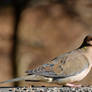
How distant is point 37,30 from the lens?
1312cm

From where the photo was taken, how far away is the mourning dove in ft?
24.5

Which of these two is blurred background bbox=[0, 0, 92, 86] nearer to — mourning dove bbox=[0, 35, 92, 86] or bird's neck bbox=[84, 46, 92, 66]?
bird's neck bbox=[84, 46, 92, 66]

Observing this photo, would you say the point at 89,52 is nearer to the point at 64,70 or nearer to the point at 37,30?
the point at 64,70

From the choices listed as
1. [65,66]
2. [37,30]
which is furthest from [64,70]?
[37,30]

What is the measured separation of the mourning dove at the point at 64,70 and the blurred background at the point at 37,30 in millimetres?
4796

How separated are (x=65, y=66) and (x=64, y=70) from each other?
0.24 ft

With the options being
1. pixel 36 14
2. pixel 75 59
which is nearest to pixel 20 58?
pixel 36 14

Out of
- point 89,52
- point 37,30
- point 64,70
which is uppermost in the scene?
point 37,30

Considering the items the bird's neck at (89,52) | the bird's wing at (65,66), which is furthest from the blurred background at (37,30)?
the bird's wing at (65,66)

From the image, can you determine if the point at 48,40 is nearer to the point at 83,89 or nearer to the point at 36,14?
the point at 36,14

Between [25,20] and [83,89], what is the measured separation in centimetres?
644

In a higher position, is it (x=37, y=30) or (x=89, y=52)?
(x=37, y=30)

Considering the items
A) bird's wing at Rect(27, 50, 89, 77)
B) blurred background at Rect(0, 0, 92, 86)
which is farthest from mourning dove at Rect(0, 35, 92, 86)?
blurred background at Rect(0, 0, 92, 86)

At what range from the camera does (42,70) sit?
7473 mm
